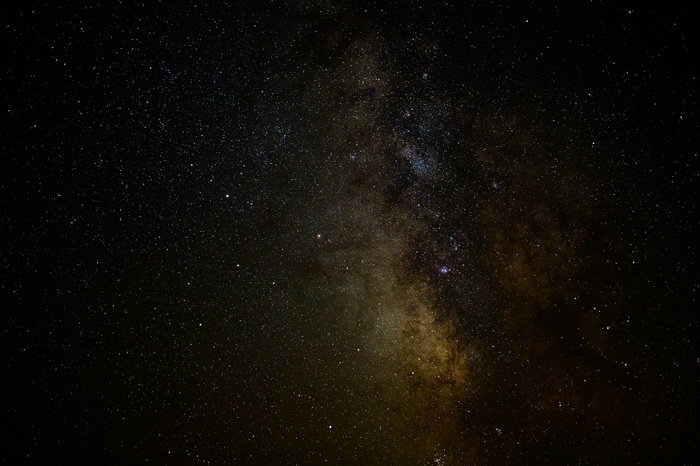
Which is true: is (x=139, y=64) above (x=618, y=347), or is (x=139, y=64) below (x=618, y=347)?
above

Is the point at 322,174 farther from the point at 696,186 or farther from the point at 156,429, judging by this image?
the point at 696,186

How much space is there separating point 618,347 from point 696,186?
1.01 meters

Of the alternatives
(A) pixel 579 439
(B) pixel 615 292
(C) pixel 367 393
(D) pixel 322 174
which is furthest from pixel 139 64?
(A) pixel 579 439

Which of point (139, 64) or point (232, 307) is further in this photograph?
point (232, 307)

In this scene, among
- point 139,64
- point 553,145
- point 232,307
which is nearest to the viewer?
point 139,64

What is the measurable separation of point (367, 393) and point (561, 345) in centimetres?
112

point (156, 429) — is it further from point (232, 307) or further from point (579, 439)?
point (579, 439)

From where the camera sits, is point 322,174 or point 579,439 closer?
point 322,174

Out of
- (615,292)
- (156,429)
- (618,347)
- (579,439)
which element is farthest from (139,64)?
(579,439)

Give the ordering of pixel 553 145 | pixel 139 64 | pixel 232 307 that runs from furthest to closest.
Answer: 1. pixel 232 307
2. pixel 553 145
3. pixel 139 64

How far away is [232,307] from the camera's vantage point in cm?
177

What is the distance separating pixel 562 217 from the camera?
5.57 ft

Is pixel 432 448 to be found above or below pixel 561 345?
below

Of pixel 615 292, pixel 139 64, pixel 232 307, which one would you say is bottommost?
pixel 232 307
